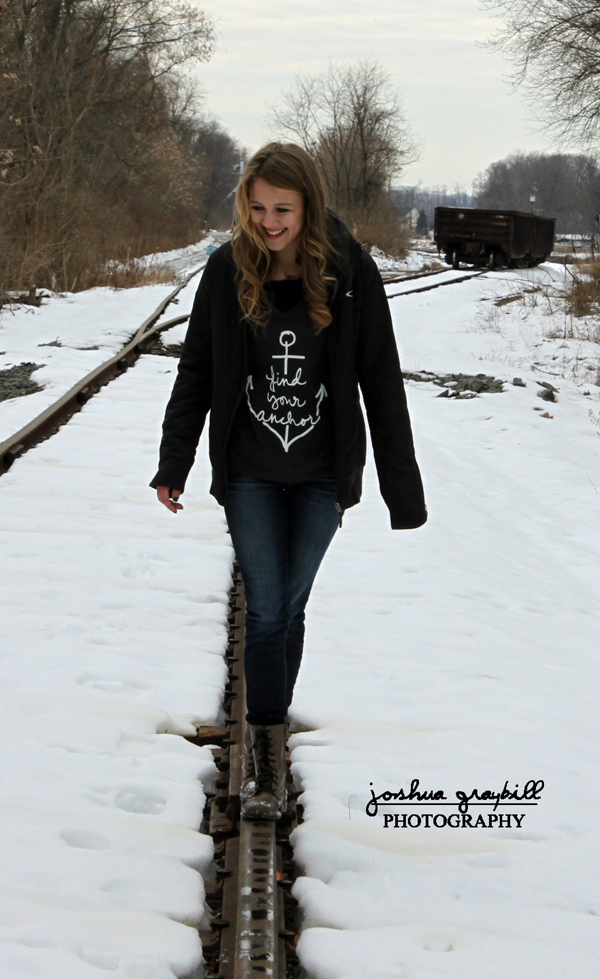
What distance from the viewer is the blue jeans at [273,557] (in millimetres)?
2678

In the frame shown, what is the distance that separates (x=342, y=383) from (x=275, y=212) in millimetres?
492

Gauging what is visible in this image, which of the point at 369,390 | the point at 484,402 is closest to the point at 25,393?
the point at 484,402

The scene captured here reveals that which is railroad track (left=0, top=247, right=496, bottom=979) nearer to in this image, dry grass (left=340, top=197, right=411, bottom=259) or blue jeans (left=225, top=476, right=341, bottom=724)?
blue jeans (left=225, top=476, right=341, bottom=724)

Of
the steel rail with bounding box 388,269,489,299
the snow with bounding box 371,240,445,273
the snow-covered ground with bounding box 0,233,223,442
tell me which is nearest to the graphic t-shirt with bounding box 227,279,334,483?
the snow-covered ground with bounding box 0,233,223,442

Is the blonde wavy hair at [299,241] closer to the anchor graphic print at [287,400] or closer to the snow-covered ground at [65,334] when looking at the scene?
the anchor graphic print at [287,400]

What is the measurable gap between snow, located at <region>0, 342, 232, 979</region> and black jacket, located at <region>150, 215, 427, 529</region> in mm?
940

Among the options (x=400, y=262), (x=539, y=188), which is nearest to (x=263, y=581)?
(x=400, y=262)

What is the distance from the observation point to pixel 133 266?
25.3 meters

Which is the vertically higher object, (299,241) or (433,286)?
(433,286)

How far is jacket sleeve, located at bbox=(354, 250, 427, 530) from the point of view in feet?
8.57

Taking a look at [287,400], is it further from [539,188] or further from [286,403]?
[539,188]

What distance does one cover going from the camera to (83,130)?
2417 cm

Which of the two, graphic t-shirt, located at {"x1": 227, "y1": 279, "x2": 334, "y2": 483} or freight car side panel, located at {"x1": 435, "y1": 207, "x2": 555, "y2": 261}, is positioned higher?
freight car side panel, located at {"x1": 435, "y1": 207, "x2": 555, "y2": 261}

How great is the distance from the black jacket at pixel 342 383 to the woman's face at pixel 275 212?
0.15 metres
